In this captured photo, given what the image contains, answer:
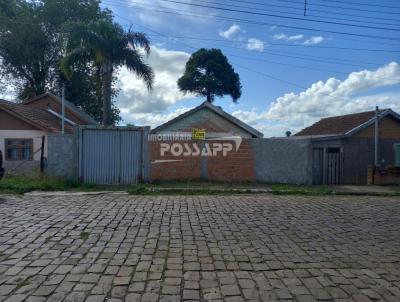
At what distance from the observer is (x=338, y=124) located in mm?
23578

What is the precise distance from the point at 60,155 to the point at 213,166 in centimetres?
572

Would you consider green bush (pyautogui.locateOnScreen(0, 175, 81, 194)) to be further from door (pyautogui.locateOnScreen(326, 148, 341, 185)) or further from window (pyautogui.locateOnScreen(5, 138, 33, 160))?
door (pyautogui.locateOnScreen(326, 148, 341, 185))

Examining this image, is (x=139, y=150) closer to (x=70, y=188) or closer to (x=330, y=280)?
(x=70, y=188)

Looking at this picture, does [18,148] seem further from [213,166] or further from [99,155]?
[213,166]

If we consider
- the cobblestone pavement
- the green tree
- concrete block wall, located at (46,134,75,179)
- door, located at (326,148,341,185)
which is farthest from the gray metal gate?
the green tree

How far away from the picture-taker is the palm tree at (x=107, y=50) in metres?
18.5

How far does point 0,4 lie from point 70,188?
26867mm

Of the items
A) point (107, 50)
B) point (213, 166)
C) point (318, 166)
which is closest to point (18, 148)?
point (107, 50)

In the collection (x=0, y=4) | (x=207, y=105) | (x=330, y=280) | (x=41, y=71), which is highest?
(x=0, y=4)

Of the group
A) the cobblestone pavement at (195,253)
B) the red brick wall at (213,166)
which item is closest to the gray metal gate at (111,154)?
the red brick wall at (213,166)

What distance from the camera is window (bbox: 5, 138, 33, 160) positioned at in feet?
64.7

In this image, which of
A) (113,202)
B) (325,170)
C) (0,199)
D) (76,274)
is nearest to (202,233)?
(76,274)

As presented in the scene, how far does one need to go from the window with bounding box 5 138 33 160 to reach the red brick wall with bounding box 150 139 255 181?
8.81 meters

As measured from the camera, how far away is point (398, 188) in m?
15.3
